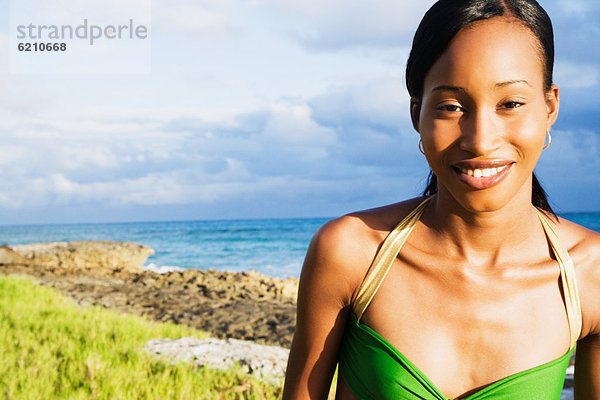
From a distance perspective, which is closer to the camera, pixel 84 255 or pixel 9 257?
pixel 9 257

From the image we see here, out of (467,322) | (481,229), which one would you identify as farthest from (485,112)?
(467,322)

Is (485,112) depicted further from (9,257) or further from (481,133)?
(9,257)

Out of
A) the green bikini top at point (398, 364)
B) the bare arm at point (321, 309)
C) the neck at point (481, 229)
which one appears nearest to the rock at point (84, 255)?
the bare arm at point (321, 309)

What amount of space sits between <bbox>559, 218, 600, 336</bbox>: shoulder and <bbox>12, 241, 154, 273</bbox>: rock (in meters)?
14.0

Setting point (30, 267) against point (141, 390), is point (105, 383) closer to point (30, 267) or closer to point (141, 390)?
point (141, 390)

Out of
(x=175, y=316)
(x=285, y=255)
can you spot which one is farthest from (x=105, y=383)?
(x=285, y=255)

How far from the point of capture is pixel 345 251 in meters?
1.65

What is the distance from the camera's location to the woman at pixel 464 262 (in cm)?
150

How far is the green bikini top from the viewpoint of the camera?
5.33 feet

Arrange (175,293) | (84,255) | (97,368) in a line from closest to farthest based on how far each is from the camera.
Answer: (97,368), (175,293), (84,255)

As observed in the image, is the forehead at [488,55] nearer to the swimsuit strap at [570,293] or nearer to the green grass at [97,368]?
the swimsuit strap at [570,293]

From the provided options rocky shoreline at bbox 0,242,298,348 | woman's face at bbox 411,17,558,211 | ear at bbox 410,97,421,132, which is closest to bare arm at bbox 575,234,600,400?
woman's face at bbox 411,17,558,211

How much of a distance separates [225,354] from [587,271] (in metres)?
3.22

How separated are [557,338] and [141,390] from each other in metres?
2.90
